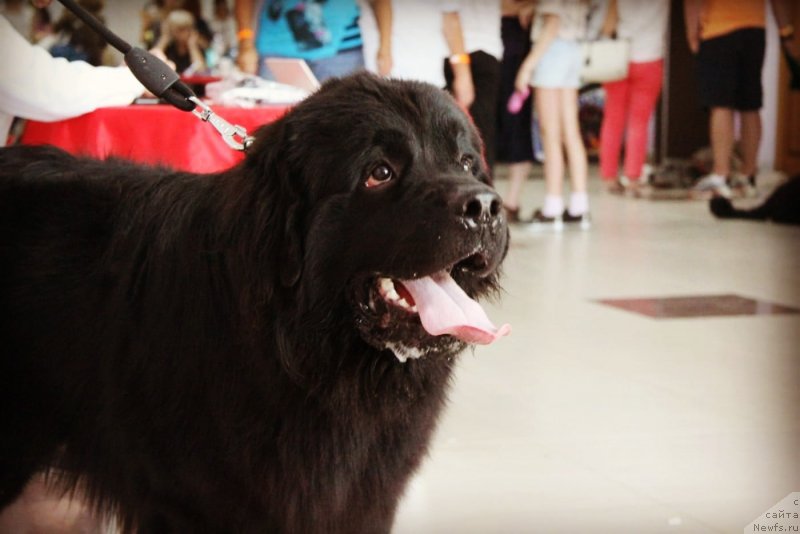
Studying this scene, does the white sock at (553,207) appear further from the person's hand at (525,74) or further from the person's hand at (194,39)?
the person's hand at (194,39)

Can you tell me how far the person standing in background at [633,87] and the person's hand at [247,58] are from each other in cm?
493

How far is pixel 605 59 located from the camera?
31.6ft

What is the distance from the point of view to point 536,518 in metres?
2.57

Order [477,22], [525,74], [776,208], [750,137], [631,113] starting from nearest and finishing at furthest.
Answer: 1. [477,22]
2. [525,74]
3. [776,208]
4. [750,137]
5. [631,113]

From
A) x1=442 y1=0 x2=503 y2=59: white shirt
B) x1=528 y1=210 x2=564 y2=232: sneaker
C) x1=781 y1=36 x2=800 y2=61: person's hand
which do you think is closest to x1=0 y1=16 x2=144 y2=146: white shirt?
x1=442 y1=0 x2=503 y2=59: white shirt

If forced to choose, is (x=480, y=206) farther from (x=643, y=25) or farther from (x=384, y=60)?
(x=643, y=25)

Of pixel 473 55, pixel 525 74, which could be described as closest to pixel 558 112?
pixel 525 74

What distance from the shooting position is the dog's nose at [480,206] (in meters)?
1.77

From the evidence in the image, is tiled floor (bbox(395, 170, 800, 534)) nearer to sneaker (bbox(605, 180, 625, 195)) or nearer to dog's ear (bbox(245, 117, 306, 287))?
dog's ear (bbox(245, 117, 306, 287))

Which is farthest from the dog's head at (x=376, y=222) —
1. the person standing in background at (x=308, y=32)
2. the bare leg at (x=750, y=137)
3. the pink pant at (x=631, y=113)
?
the bare leg at (x=750, y=137)

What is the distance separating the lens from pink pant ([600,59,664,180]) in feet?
34.6

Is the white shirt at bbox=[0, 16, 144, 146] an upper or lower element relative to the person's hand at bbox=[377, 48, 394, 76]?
upper

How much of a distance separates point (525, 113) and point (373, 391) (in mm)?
7798

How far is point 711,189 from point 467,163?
30.3 ft
